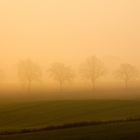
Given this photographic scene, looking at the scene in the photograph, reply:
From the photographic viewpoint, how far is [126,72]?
105m

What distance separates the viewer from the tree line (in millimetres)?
101062

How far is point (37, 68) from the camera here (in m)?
106

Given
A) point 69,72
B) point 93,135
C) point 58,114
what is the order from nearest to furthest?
point 93,135 → point 58,114 → point 69,72

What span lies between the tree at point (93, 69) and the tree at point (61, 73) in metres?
4.80

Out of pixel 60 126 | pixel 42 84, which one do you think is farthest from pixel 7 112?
pixel 42 84

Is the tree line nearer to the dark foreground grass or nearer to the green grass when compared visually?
the green grass

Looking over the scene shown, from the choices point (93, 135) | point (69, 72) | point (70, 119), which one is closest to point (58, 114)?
point (70, 119)

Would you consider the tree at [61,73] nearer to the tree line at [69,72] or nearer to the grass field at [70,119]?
the tree line at [69,72]

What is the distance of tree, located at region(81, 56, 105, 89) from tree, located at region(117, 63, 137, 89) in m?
5.78

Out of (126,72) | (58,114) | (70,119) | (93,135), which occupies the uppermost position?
(126,72)

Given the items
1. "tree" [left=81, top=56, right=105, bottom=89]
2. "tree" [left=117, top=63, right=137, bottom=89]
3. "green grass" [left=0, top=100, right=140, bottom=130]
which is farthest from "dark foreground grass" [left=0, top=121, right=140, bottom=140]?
"tree" [left=117, top=63, right=137, bottom=89]

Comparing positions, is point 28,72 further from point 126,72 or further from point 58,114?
point 58,114

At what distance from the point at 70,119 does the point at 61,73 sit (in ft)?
243

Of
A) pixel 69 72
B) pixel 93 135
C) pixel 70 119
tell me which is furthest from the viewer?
pixel 69 72
